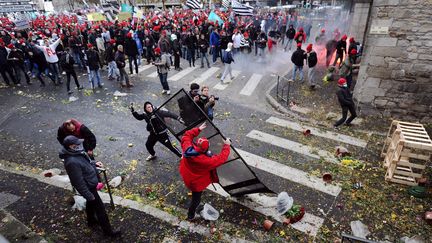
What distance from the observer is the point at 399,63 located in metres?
8.58

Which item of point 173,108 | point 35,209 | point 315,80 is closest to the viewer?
point 35,209

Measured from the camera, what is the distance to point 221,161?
4.43 metres

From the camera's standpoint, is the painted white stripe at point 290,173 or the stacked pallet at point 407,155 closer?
the stacked pallet at point 407,155

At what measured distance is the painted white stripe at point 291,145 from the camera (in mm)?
7336

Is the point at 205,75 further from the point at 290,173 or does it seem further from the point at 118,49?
the point at 290,173

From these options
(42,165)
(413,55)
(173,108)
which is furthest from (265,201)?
(413,55)

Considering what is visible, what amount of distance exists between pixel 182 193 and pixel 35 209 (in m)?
2.84

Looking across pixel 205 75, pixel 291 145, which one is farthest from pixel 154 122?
pixel 205 75

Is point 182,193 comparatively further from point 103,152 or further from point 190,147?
point 103,152

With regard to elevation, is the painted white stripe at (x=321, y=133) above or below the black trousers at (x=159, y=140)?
below

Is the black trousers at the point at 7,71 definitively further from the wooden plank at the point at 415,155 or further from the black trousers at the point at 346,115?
the wooden plank at the point at 415,155

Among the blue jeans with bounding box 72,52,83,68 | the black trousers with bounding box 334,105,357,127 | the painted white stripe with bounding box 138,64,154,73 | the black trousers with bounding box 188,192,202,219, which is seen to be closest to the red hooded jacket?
the black trousers with bounding box 188,192,202,219

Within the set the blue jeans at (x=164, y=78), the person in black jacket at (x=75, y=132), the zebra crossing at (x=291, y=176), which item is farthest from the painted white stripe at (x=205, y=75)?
the person in black jacket at (x=75, y=132)

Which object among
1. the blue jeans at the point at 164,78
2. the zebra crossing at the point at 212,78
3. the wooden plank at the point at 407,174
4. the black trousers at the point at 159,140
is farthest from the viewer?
the zebra crossing at the point at 212,78
